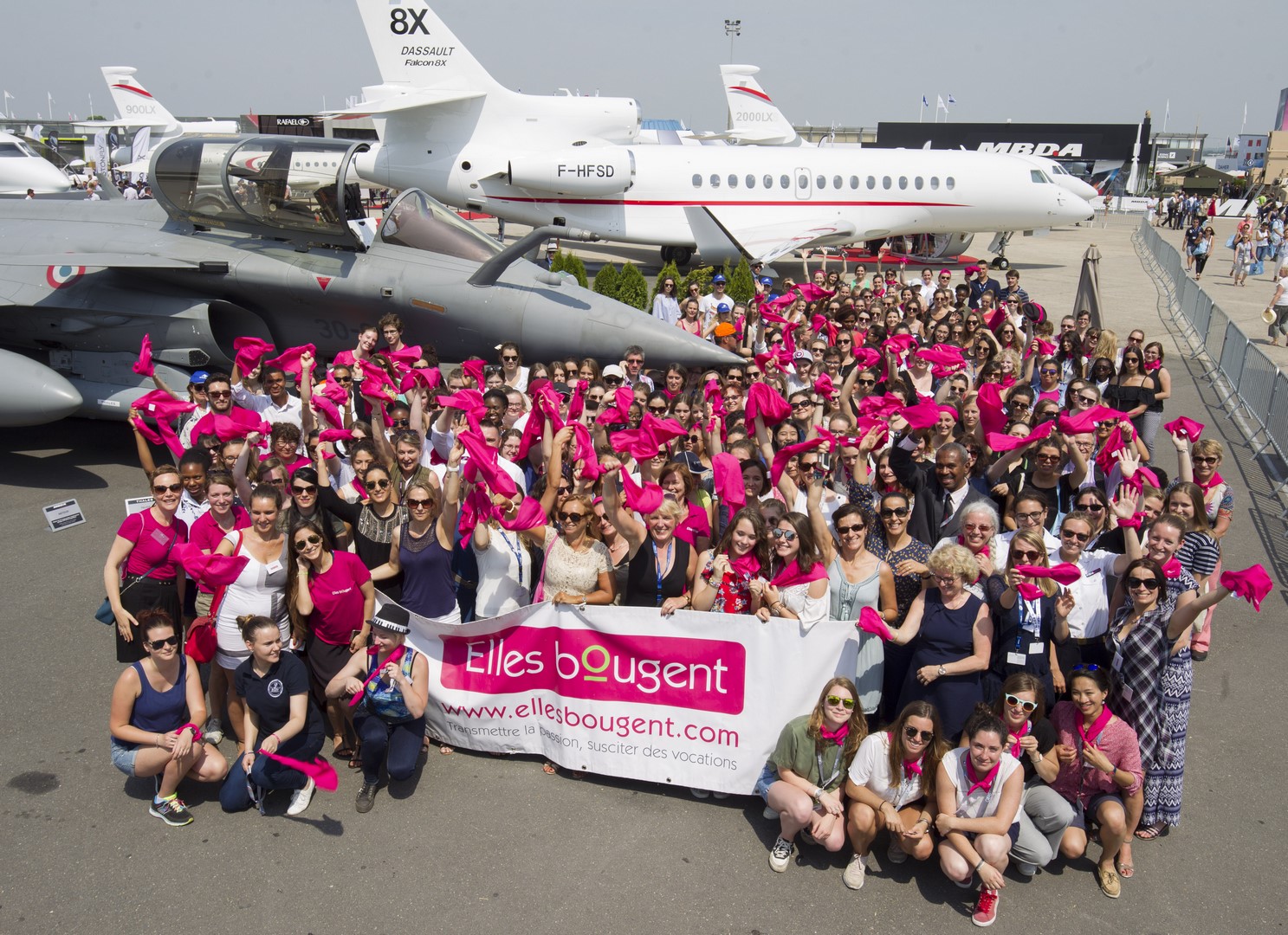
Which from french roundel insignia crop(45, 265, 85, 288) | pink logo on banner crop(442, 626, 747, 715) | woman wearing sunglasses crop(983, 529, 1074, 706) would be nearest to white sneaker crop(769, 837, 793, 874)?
pink logo on banner crop(442, 626, 747, 715)

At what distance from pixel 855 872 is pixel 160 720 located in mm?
3588

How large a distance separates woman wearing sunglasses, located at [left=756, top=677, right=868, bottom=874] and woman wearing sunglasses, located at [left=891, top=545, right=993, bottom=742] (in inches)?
16.0

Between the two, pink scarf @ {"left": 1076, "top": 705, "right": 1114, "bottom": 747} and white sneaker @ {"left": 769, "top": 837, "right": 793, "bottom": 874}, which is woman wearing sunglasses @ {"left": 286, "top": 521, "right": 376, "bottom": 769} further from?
pink scarf @ {"left": 1076, "top": 705, "right": 1114, "bottom": 747}

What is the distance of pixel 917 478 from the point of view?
6.15m

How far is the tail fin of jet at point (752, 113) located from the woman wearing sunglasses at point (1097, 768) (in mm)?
35815

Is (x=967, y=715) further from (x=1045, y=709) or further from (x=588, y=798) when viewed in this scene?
(x=588, y=798)

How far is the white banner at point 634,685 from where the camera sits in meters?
4.84

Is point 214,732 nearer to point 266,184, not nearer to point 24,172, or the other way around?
point 266,184

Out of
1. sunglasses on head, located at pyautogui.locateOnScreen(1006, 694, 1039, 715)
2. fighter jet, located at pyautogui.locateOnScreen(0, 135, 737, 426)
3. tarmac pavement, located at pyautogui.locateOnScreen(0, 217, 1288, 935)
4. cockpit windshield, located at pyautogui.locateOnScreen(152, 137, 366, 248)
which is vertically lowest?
tarmac pavement, located at pyautogui.locateOnScreen(0, 217, 1288, 935)

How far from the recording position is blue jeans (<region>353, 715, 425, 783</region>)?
485cm

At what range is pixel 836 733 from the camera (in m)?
4.40

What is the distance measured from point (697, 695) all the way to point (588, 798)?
2.74ft

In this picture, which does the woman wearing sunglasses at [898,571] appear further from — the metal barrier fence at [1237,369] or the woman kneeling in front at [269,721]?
the metal barrier fence at [1237,369]

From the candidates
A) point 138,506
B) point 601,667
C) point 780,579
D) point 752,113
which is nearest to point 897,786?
point 780,579
